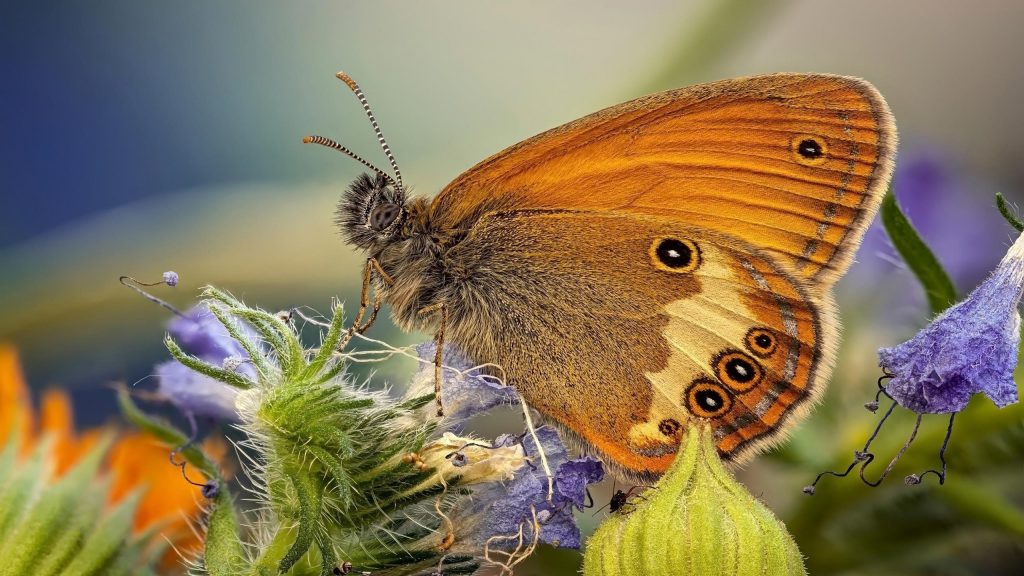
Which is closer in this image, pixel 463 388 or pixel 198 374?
pixel 463 388

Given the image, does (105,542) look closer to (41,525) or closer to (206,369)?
(41,525)

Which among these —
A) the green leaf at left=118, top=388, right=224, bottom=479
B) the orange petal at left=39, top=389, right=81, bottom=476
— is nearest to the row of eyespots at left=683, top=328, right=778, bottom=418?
the green leaf at left=118, top=388, right=224, bottom=479

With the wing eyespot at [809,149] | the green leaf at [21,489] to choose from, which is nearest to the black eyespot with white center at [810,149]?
the wing eyespot at [809,149]

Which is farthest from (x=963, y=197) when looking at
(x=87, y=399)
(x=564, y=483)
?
(x=87, y=399)

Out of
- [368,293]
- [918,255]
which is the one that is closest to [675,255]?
[918,255]

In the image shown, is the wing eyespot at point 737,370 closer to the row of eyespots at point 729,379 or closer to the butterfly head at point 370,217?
the row of eyespots at point 729,379

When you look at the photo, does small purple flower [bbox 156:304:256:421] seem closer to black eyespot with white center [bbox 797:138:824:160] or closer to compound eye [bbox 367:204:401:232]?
compound eye [bbox 367:204:401:232]

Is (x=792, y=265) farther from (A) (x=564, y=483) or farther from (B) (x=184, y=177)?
(B) (x=184, y=177)
